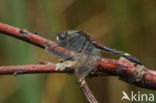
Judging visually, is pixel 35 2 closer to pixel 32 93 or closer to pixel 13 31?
pixel 32 93

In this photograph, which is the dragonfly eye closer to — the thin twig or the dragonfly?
the dragonfly

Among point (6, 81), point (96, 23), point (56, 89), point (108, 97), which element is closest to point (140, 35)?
point (96, 23)

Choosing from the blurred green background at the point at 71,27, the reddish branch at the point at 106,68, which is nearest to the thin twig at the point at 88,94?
the reddish branch at the point at 106,68

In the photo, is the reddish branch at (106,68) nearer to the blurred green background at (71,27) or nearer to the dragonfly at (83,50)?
the dragonfly at (83,50)

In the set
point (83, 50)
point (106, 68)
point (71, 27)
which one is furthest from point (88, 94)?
point (71, 27)

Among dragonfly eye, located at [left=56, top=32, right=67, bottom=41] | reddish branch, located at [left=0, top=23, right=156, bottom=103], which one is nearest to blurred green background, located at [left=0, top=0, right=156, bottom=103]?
dragonfly eye, located at [left=56, top=32, right=67, bottom=41]

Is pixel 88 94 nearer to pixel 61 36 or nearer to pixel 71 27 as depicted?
pixel 61 36
